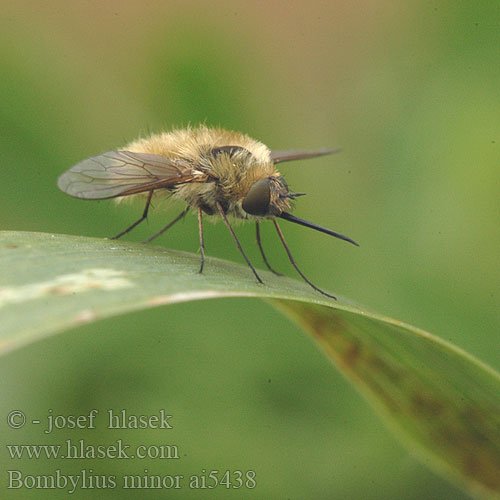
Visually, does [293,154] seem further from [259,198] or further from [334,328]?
[334,328]

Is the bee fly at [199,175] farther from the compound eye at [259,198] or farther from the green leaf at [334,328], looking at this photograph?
the green leaf at [334,328]

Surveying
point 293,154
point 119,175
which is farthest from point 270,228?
point 119,175

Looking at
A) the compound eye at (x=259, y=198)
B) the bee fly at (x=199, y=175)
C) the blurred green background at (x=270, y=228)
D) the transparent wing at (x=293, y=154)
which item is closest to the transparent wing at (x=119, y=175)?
the bee fly at (x=199, y=175)

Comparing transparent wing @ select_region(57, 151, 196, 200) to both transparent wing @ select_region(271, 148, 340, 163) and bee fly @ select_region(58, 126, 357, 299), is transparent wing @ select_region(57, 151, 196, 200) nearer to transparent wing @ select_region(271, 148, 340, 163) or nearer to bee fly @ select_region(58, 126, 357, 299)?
bee fly @ select_region(58, 126, 357, 299)

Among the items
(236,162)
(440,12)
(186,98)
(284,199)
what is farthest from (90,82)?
(440,12)

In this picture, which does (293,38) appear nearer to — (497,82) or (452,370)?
(497,82)
